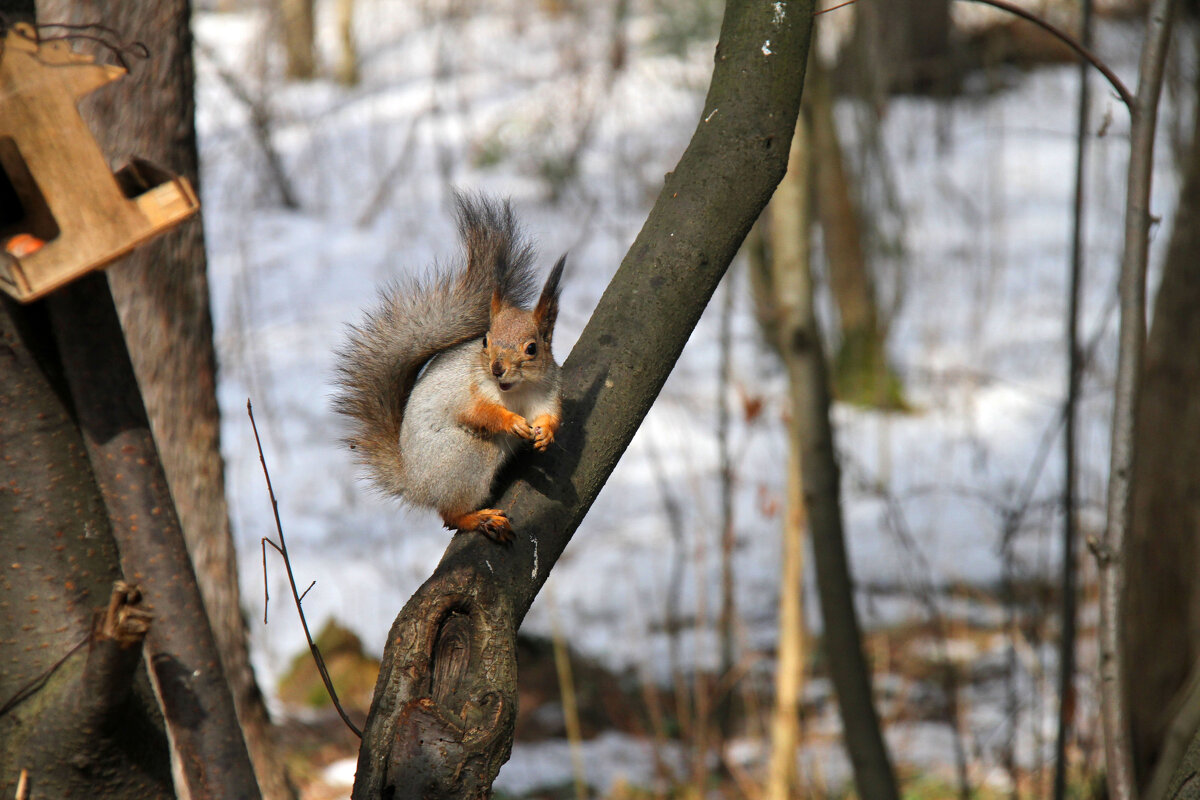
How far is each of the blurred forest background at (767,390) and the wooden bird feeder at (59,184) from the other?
489mm

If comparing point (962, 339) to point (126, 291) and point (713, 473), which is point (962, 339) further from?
point (126, 291)

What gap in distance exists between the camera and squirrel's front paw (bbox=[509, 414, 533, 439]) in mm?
1184

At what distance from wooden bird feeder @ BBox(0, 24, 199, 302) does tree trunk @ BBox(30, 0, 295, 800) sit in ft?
2.57

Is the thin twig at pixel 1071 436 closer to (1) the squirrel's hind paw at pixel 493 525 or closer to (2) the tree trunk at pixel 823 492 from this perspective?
(2) the tree trunk at pixel 823 492

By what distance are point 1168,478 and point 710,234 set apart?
212cm

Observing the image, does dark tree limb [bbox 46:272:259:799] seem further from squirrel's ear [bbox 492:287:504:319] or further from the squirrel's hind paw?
squirrel's ear [bbox 492:287:504:319]

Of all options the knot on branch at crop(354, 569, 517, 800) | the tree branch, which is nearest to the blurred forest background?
the tree branch

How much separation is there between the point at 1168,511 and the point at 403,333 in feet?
7.10

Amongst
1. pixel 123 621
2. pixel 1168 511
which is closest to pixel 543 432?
pixel 123 621

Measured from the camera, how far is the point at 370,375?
136 centimetres

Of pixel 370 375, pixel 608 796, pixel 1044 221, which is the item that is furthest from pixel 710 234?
pixel 1044 221

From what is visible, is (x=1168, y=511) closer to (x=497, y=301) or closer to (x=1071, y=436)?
(x=1071, y=436)

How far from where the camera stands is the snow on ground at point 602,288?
13.4 feet

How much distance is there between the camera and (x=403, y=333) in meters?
1.35
